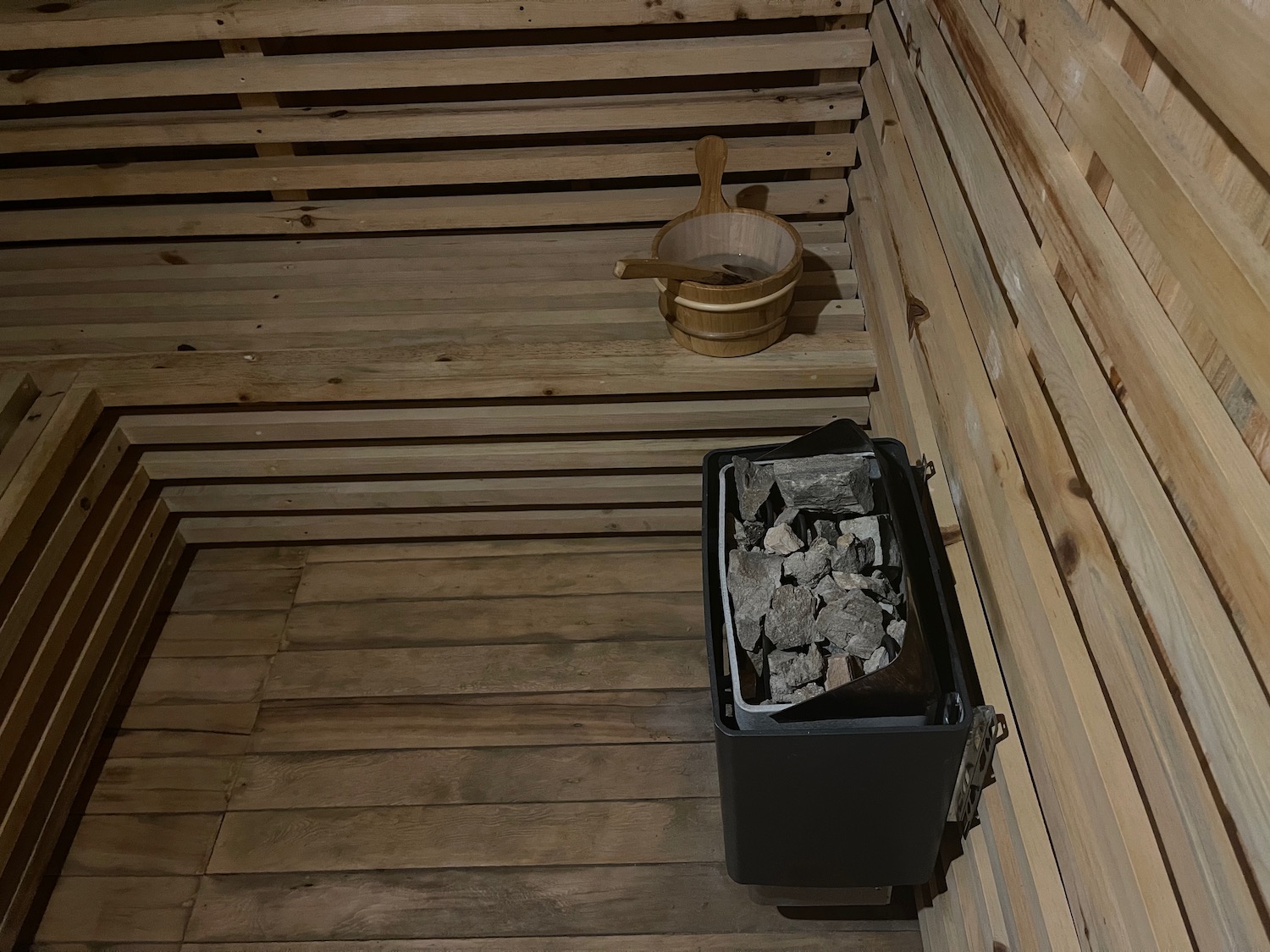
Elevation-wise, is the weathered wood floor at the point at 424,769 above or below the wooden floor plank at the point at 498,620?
below

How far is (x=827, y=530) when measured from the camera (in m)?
1.65

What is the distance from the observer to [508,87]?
7.88ft

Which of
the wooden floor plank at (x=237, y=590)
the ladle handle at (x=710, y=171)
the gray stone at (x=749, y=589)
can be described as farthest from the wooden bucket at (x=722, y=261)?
the wooden floor plank at (x=237, y=590)

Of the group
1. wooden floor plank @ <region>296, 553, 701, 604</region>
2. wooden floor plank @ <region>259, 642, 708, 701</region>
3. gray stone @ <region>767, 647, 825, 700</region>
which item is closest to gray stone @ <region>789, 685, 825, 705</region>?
gray stone @ <region>767, 647, 825, 700</region>

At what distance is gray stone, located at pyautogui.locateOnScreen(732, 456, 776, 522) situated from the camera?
1679mm

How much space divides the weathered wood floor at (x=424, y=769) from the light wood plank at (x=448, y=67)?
1.10 metres

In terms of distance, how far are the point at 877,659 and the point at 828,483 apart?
0.95ft

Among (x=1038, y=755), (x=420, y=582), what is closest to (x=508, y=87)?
(x=420, y=582)

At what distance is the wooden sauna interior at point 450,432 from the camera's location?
5.04 ft

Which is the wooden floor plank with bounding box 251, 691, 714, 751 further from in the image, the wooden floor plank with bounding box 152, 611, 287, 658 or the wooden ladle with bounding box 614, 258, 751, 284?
the wooden ladle with bounding box 614, 258, 751, 284

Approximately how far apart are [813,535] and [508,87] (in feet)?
4.58

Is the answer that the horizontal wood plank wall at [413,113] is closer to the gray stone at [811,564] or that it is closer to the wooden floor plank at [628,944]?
the gray stone at [811,564]

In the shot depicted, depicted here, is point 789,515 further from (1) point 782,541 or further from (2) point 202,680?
(2) point 202,680

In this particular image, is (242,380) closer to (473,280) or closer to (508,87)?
(473,280)
